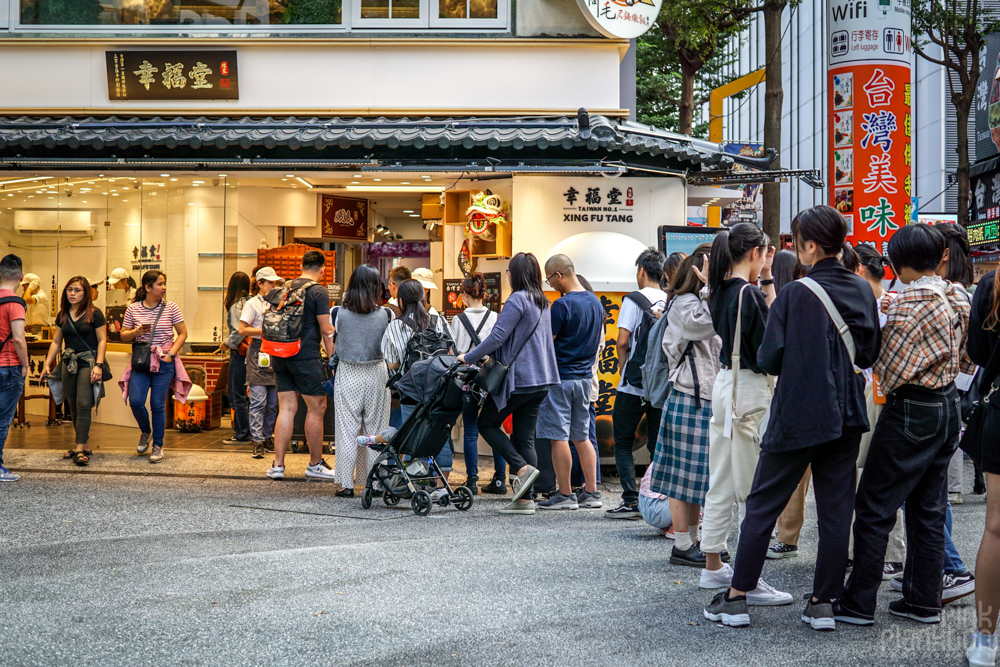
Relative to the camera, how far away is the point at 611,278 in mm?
9352

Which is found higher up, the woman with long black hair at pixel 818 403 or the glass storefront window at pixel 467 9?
the glass storefront window at pixel 467 9

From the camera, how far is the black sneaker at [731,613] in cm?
443

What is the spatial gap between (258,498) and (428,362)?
2.05 meters

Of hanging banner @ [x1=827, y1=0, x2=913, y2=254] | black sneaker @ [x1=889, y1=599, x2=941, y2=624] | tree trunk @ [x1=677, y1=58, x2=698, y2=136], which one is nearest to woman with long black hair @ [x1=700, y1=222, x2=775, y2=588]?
black sneaker @ [x1=889, y1=599, x2=941, y2=624]

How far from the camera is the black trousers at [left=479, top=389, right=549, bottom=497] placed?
7.41 m

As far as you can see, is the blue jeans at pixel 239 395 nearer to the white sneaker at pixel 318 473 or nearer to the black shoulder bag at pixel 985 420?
the white sneaker at pixel 318 473

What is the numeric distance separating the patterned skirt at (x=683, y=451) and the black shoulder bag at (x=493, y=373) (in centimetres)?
188

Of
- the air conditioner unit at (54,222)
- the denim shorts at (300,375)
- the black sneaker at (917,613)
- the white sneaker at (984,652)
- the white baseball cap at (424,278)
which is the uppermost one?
the air conditioner unit at (54,222)

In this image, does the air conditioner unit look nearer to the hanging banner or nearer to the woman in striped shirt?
the woman in striped shirt

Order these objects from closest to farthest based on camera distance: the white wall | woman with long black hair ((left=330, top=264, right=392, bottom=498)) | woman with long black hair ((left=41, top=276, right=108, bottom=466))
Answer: woman with long black hair ((left=330, top=264, right=392, bottom=498)) → woman with long black hair ((left=41, top=276, right=108, bottom=466)) → the white wall

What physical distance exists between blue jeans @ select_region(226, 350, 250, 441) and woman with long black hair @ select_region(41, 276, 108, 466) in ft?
5.34

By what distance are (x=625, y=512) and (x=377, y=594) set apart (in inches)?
108

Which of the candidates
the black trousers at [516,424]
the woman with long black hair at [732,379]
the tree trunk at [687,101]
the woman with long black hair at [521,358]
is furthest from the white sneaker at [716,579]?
the tree trunk at [687,101]

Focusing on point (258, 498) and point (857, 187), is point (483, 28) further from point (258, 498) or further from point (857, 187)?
point (258, 498)
